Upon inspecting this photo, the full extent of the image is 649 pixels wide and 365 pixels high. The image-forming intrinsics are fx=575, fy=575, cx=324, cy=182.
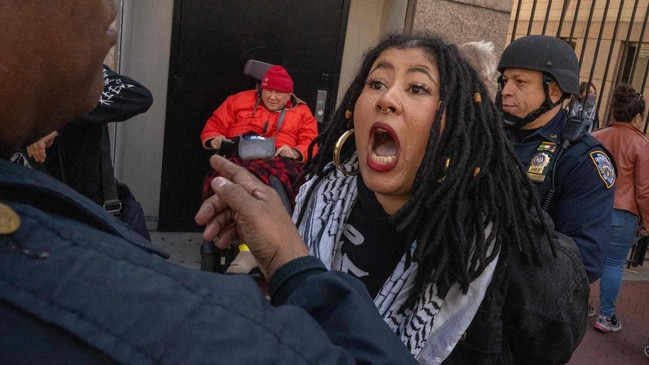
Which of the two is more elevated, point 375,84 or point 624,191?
point 375,84

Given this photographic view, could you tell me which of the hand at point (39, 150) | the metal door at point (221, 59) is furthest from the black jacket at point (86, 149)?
the metal door at point (221, 59)

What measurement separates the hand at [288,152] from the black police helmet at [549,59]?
185cm

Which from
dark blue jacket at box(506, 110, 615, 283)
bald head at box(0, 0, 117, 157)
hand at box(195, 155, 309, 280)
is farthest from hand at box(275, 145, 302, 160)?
bald head at box(0, 0, 117, 157)

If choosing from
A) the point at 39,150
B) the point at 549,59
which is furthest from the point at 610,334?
the point at 39,150

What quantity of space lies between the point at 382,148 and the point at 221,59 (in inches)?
138

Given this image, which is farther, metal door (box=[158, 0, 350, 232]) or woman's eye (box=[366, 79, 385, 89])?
metal door (box=[158, 0, 350, 232])

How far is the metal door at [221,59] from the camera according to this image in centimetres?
500

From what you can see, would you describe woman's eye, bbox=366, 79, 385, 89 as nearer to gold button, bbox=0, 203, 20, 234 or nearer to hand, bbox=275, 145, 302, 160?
gold button, bbox=0, 203, 20, 234

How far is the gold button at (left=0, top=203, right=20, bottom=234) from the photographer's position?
24.0 inches

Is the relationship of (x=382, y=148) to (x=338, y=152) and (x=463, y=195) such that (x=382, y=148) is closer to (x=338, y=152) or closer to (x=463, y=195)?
(x=338, y=152)

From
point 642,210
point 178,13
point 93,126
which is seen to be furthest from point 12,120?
point 642,210

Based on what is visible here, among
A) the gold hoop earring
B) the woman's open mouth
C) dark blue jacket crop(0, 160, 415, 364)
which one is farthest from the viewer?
the gold hoop earring

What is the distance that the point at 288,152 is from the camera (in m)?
4.37

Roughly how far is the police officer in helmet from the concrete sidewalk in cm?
239
